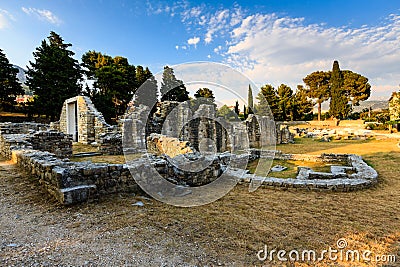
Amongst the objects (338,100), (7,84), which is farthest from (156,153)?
(338,100)

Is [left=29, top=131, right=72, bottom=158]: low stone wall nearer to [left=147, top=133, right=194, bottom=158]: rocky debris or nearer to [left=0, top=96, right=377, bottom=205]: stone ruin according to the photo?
[left=0, top=96, right=377, bottom=205]: stone ruin

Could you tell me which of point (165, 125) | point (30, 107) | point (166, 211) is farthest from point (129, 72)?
point (166, 211)

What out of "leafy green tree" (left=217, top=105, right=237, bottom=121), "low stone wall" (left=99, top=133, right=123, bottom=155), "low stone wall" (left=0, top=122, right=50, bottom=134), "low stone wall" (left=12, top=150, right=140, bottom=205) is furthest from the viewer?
"leafy green tree" (left=217, top=105, right=237, bottom=121)

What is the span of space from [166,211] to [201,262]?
5.21 ft

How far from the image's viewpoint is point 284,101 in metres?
44.3

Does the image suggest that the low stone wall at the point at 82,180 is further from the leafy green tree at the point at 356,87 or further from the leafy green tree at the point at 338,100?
the leafy green tree at the point at 356,87

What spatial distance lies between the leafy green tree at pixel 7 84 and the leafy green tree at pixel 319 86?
4730 cm

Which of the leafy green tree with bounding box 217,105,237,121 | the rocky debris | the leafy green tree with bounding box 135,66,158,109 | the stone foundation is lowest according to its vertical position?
the stone foundation

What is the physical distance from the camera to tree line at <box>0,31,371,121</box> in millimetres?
24531

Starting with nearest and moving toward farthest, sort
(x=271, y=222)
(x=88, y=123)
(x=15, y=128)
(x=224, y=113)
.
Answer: (x=271, y=222) < (x=15, y=128) < (x=88, y=123) < (x=224, y=113)

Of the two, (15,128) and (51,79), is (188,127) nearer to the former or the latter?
(15,128)

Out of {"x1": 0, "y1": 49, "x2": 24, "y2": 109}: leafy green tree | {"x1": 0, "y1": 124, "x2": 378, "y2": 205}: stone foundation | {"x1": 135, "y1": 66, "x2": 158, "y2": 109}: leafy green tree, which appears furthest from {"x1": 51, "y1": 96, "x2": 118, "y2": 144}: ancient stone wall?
{"x1": 0, "y1": 49, "x2": 24, "y2": 109}: leafy green tree

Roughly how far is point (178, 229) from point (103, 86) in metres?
30.6

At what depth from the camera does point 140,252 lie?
262 centimetres
